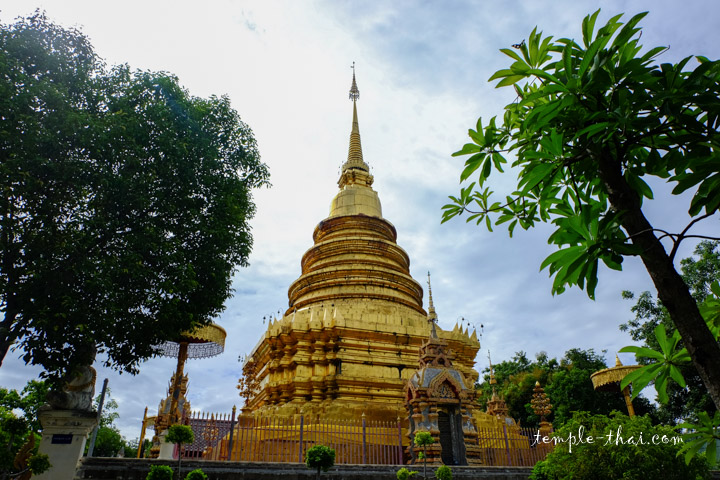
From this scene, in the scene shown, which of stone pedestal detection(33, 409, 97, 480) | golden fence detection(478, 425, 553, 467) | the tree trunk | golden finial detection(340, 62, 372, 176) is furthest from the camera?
golden finial detection(340, 62, 372, 176)

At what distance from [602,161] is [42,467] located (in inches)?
350

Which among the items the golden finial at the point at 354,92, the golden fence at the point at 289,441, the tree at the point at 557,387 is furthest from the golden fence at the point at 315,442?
the golden finial at the point at 354,92

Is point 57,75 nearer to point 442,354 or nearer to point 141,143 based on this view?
point 141,143

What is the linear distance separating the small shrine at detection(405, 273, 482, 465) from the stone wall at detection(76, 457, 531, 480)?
1378 mm

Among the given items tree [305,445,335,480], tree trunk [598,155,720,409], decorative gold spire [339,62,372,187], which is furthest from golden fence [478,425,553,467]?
decorative gold spire [339,62,372,187]

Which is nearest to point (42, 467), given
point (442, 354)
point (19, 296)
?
point (19, 296)

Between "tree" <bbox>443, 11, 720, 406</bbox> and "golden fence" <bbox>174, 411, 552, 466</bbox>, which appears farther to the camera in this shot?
"golden fence" <bbox>174, 411, 552, 466</bbox>

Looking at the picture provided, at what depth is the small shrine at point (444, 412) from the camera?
44.6ft

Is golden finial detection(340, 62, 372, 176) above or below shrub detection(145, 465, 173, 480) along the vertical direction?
above

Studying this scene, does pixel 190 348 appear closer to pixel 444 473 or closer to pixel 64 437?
pixel 64 437

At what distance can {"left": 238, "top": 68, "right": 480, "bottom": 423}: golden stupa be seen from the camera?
57.9ft

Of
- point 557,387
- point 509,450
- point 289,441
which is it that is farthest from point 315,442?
point 557,387

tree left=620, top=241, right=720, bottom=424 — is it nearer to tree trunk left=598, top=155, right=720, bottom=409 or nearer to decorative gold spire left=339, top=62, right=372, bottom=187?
decorative gold spire left=339, top=62, right=372, bottom=187

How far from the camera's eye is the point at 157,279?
945 cm
